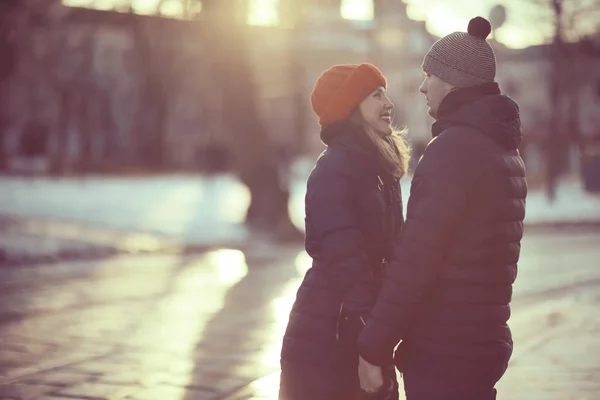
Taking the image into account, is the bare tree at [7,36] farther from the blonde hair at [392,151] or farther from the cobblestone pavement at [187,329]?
the blonde hair at [392,151]

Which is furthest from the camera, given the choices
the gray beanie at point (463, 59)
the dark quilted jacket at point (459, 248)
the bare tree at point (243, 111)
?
the bare tree at point (243, 111)

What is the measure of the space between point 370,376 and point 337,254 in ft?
1.36

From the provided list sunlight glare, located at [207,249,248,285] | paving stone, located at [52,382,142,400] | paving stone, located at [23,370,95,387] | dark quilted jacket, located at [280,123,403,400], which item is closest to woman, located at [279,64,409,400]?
dark quilted jacket, located at [280,123,403,400]

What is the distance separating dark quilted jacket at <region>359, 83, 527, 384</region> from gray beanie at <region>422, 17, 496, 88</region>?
Result: 42mm

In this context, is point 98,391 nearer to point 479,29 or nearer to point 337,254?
point 337,254

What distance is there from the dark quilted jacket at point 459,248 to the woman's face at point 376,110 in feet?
1.11

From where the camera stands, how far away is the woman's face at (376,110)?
11.6ft

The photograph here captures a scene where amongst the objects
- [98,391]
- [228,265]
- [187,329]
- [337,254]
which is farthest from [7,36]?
[337,254]

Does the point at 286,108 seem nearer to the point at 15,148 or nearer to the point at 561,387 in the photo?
the point at 15,148

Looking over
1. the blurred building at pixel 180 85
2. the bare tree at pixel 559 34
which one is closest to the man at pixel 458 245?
the bare tree at pixel 559 34

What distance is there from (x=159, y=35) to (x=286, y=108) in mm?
27686

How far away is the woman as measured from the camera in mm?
3359

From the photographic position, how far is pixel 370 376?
325 centimetres

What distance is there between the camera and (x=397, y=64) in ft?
274
